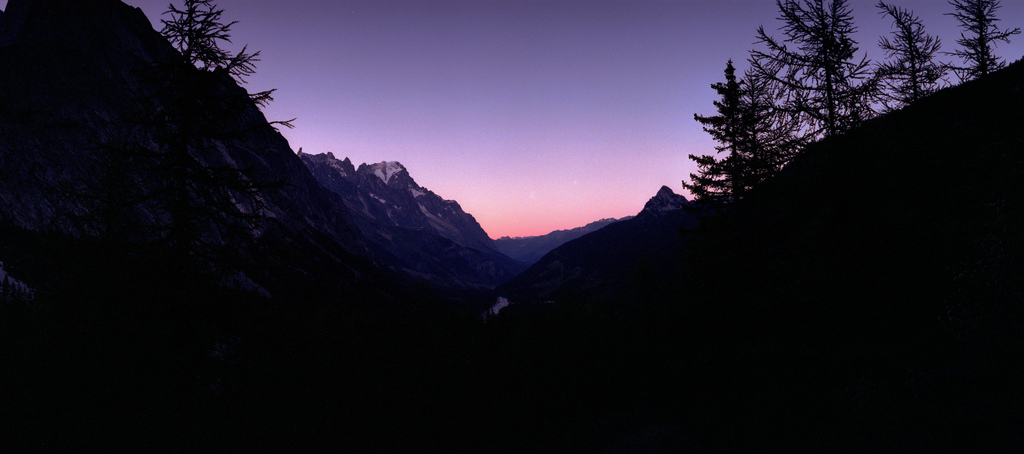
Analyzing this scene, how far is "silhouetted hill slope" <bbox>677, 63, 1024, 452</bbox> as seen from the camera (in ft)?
23.5

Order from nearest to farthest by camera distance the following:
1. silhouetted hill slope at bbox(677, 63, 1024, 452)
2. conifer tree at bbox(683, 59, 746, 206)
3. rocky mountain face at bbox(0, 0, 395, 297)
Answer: silhouetted hill slope at bbox(677, 63, 1024, 452)
rocky mountain face at bbox(0, 0, 395, 297)
conifer tree at bbox(683, 59, 746, 206)

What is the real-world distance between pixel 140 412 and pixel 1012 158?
60.8 feet

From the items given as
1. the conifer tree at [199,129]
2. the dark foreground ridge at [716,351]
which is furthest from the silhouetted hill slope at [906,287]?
the conifer tree at [199,129]

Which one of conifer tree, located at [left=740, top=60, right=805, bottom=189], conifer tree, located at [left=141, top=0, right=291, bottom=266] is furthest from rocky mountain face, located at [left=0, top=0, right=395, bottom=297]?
conifer tree, located at [left=740, top=60, right=805, bottom=189]

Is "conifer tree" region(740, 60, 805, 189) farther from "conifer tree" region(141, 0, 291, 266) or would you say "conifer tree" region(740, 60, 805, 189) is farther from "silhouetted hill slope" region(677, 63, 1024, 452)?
"conifer tree" region(141, 0, 291, 266)

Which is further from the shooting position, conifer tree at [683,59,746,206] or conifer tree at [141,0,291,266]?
conifer tree at [683,59,746,206]

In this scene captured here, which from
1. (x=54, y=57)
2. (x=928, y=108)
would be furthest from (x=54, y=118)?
(x=928, y=108)

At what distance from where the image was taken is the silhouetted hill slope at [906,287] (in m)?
7.16

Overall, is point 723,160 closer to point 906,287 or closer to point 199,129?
point 906,287

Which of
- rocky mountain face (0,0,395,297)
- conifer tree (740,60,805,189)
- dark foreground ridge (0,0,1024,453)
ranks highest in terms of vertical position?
rocky mountain face (0,0,395,297)

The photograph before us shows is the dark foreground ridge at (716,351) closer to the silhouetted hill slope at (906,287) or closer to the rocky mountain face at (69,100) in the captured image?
the silhouetted hill slope at (906,287)

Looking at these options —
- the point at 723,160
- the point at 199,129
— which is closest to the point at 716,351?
the point at 723,160

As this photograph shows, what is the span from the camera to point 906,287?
8156 mm

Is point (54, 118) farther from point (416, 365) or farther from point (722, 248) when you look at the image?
point (722, 248)
